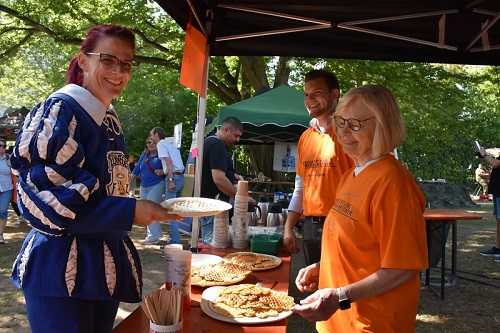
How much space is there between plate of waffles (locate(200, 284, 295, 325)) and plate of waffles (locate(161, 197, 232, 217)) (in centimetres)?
35

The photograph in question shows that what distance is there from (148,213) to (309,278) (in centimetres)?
81

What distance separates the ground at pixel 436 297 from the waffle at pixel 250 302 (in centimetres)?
232

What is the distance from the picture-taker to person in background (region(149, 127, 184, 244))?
7000mm

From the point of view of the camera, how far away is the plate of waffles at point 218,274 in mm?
2074

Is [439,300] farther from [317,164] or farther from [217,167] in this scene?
[317,164]

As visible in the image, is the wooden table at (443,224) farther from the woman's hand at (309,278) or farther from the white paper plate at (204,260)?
the woman's hand at (309,278)

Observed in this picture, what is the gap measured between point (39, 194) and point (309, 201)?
1.85 m

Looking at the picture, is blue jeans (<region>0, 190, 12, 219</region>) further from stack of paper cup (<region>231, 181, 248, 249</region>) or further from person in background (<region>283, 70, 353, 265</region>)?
person in background (<region>283, 70, 353, 265</region>)

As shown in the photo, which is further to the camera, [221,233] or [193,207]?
[221,233]

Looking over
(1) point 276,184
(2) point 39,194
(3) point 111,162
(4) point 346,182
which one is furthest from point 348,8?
(1) point 276,184

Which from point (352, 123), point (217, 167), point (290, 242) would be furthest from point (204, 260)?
point (217, 167)

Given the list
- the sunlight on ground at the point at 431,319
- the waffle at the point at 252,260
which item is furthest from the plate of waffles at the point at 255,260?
the sunlight on ground at the point at 431,319

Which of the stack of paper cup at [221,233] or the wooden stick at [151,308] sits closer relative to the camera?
the wooden stick at [151,308]

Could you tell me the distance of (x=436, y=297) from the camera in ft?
17.0
